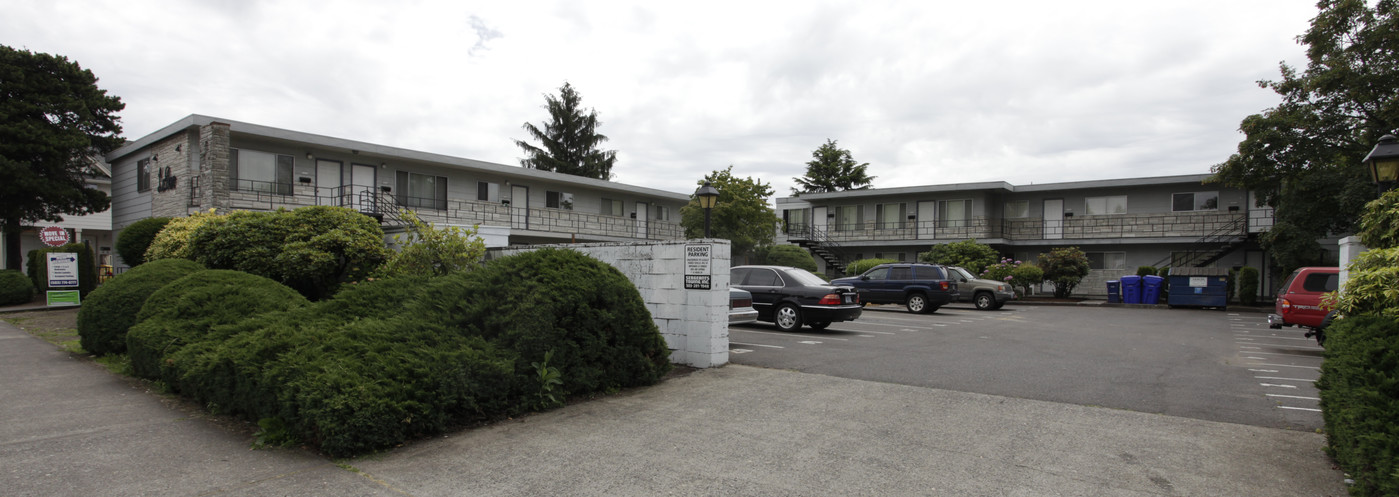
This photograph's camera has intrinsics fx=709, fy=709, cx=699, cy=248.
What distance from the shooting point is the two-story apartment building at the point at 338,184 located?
20078 mm

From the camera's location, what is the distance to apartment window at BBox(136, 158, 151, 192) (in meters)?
23.4

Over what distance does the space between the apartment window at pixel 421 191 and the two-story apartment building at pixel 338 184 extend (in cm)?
4

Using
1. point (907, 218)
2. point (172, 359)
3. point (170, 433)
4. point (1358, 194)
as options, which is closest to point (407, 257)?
point (172, 359)

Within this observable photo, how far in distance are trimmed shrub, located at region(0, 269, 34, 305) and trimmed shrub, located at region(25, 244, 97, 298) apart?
17.9 inches

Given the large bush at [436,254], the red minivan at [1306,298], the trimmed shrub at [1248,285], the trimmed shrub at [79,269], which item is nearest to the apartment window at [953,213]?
the trimmed shrub at [1248,285]

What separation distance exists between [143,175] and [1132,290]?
35286 mm

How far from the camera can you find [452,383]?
19.3 feet

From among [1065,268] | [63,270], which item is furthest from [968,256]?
[63,270]

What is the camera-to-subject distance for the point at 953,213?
35.2 meters

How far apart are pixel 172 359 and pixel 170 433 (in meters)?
1.67

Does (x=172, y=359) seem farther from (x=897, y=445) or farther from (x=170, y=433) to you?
(x=897, y=445)

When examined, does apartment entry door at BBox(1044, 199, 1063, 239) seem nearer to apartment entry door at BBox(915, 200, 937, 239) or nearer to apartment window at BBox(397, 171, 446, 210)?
apartment entry door at BBox(915, 200, 937, 239)

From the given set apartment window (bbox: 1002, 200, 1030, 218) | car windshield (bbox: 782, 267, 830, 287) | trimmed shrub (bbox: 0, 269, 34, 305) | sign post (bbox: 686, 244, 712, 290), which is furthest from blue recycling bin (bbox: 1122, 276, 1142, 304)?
trimmed shrub (bbox: 0, 269, 34, 305)

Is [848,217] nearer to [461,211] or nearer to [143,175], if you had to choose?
[461,211]
